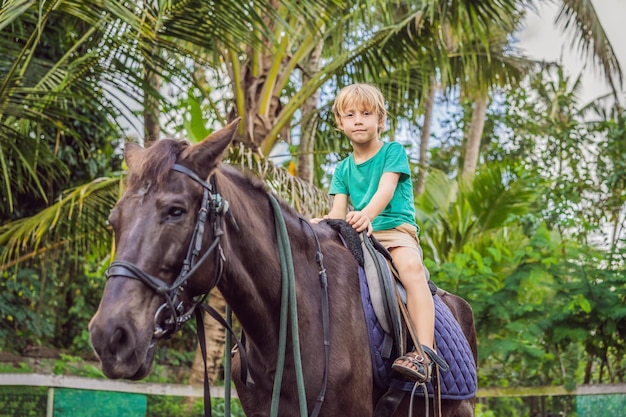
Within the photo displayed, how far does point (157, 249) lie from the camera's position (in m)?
2.55

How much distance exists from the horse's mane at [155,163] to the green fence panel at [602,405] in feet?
18.9

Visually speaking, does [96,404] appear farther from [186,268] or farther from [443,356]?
[186,268]

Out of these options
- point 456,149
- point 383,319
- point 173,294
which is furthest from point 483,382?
point 456,149

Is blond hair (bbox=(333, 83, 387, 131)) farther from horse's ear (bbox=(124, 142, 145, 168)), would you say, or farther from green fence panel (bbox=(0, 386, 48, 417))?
green fence panel (bbox=(0, 386, 48, 417))

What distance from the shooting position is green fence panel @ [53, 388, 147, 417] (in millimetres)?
6305

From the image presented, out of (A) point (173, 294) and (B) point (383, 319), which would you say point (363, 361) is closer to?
(B) point (383, 319)

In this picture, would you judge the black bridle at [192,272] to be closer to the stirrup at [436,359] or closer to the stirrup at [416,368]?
the stirrup at [416,368]

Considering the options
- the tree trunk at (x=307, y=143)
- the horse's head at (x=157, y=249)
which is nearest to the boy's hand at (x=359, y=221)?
the horse's head at (x=157, y=249)

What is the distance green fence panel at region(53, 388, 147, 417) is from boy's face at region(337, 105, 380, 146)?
3.82 metres

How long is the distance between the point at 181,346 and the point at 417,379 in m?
11.9

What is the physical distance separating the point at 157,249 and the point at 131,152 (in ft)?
1.78

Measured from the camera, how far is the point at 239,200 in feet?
9.91

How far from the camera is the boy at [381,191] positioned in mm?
3518

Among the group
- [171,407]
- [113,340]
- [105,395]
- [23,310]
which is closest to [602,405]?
[171,407]
